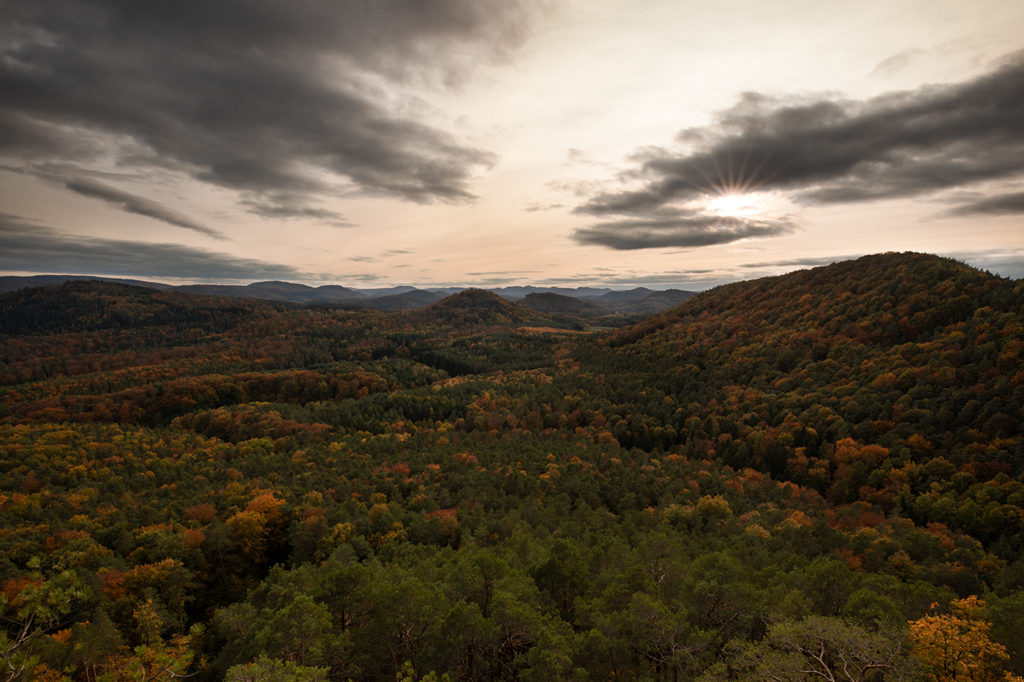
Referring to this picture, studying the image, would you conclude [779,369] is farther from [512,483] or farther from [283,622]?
[283,622]

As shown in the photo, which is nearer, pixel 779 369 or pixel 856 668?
pixel 856 668

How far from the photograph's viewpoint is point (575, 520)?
248 ft

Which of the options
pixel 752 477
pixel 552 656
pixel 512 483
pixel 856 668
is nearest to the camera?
pixel 856 668

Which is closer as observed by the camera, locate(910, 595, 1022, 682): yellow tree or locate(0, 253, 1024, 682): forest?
locate(910, 595, 1022, 682): yellow tree

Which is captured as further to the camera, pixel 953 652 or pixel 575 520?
pixel 575 520

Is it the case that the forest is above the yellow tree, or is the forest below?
below

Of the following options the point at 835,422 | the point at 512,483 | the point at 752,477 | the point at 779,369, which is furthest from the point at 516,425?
the point at 779,369

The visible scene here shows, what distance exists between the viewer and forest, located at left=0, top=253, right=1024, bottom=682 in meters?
28.5

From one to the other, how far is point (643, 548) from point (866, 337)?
163 m

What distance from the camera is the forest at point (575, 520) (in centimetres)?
2855

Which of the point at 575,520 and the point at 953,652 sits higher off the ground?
the point at 953,652

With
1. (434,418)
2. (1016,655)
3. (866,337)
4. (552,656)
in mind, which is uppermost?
(866,337)

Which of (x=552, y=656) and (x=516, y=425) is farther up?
(x=552, y=656)

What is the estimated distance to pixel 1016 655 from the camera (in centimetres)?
2800
